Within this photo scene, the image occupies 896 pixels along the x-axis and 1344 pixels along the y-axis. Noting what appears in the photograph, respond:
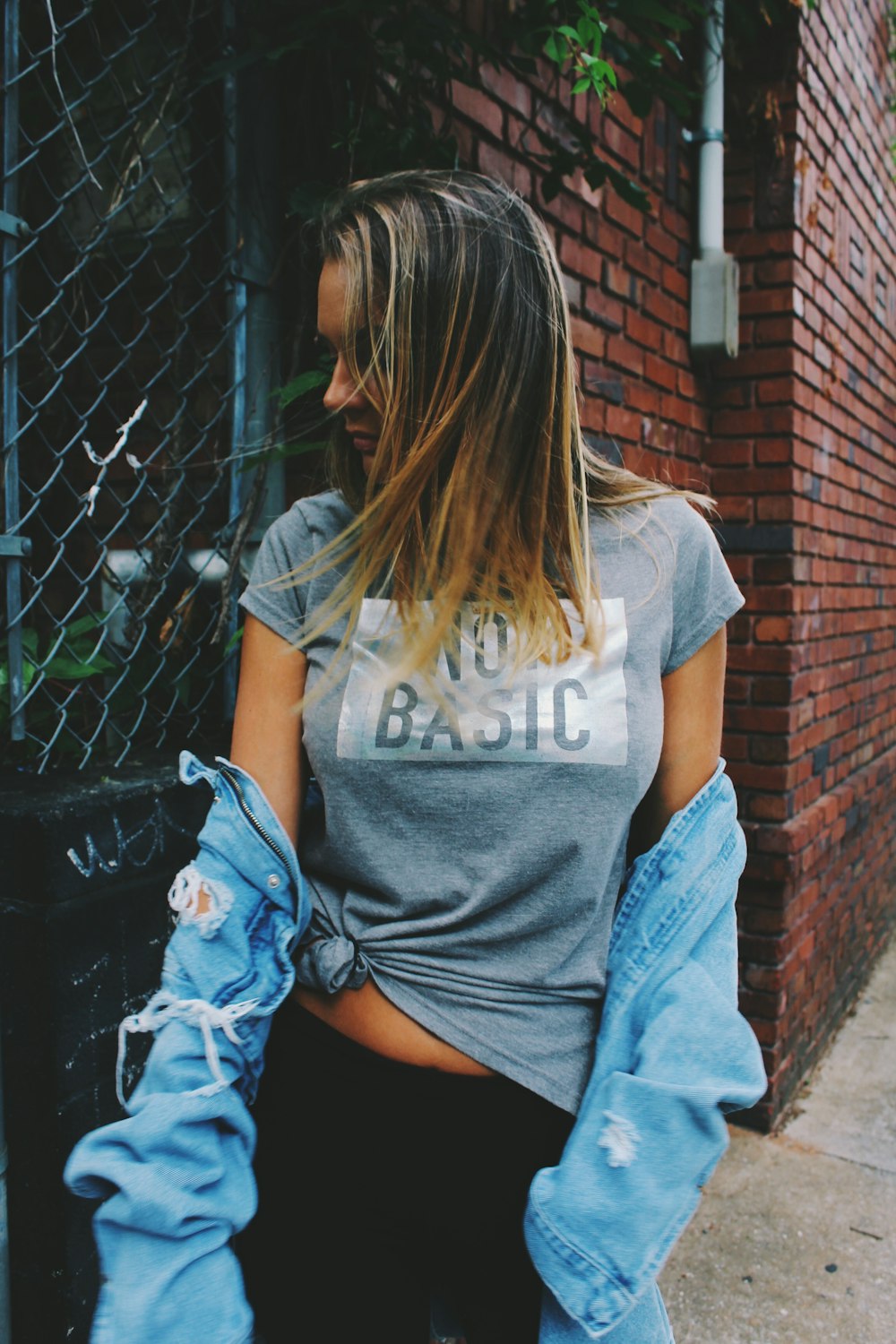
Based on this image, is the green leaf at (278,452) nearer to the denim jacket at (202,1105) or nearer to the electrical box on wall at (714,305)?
the denim jacket at (202,1105)

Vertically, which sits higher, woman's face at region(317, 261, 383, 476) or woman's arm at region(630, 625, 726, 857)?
woman's face at region(317, 261, 383, 476)

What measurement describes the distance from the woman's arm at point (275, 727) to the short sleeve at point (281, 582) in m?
0.02

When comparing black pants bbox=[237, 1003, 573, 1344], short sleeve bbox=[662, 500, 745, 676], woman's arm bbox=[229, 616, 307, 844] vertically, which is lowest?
black pants bbox=[237, 1003, 573, 1344]

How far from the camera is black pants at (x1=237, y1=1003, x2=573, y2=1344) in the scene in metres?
1.11

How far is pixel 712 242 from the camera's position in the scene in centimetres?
319

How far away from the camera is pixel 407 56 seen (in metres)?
1.82

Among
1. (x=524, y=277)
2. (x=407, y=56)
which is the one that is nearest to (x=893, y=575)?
(x=407, y=56)

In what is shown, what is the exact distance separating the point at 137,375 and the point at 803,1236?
2.62m

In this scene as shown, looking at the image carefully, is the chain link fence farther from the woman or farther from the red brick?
the woman

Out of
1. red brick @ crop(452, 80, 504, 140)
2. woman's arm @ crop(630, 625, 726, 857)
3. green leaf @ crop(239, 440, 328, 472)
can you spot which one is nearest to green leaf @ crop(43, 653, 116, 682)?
green leaf @ crop(239, 440, 328, 472)

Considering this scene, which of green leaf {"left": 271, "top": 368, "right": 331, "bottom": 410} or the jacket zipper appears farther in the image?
green leaf {"left": 271, "top": 368, "right": 331, "bottom": 410}

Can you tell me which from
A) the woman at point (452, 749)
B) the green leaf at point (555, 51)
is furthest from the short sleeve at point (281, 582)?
the green leaf at point (555, 51)

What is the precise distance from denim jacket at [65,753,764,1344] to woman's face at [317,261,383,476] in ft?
1.46

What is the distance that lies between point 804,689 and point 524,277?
2514 millimetres
